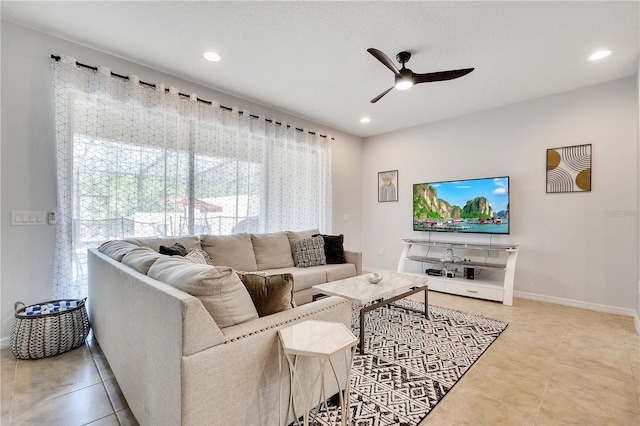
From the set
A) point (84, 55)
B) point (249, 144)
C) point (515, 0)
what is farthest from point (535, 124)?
point (84, 55)

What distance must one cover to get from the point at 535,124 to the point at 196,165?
437 cm

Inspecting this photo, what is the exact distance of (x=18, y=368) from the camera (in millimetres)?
2053

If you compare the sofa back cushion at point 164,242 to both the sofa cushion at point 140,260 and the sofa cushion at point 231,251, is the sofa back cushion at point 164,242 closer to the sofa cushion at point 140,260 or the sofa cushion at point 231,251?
the sofa cushion at point 231,251

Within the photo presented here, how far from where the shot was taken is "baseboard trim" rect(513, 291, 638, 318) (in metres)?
3.28

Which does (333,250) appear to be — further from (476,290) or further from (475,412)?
(475,412)

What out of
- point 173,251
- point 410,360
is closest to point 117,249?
point 173,251

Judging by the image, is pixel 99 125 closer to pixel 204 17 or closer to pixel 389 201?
pixel 204 17

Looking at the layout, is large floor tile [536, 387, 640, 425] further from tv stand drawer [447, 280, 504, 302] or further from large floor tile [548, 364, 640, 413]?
tv stand drawer [447, 280, 504, 302]

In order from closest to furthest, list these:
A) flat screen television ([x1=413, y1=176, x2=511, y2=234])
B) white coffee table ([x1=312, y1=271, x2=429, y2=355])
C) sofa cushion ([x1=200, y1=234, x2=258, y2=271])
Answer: white coffee table ([x1=312, y1=271, x2=429, y2=355]) < sofa cushion ([x1=200, y1=234, x2=258, y2=271]) < flat screen television ([x1=413, y1=176, x2=511, y2=234])

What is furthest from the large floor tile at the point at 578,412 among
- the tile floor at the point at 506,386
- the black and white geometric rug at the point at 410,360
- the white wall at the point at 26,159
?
the white wall at the point at 26,159

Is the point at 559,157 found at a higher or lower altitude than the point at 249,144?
lower

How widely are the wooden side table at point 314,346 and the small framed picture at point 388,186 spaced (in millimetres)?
4188

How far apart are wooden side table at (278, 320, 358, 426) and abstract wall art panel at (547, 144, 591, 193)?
3.79m

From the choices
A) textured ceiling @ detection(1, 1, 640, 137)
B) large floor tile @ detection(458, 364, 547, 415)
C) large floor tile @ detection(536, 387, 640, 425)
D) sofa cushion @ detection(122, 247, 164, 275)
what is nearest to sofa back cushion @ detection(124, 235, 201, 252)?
sofa cushion @ detection(122, 247, 164, 275)
